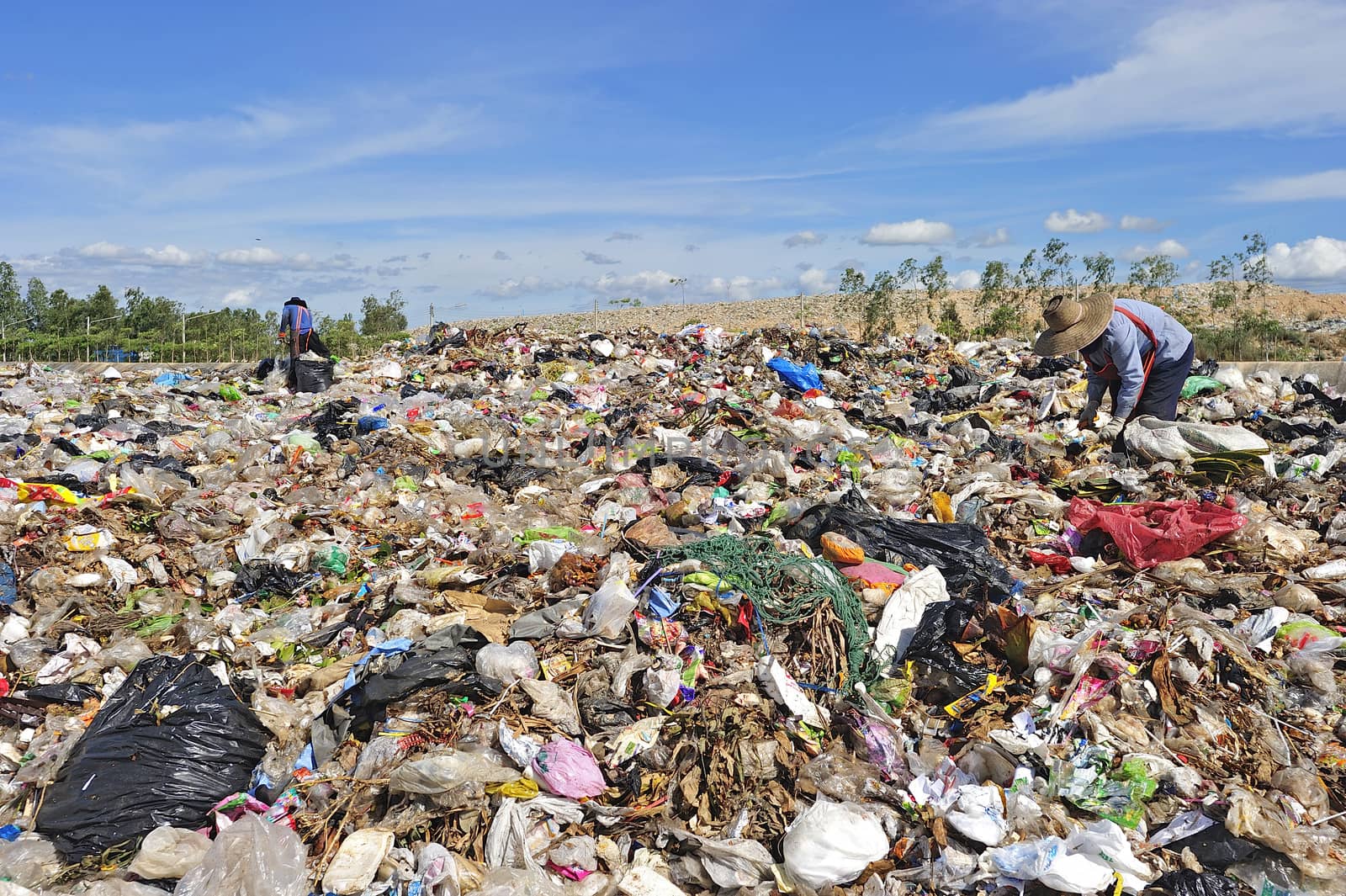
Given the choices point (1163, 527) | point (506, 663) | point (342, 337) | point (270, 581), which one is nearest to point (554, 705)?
point (506, 663)

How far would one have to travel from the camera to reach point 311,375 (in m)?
9.98

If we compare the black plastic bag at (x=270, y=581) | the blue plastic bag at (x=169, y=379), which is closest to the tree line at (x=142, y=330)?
the blue plastic bag at (x=169, y=379)

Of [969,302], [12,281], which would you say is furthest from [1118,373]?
[12,281]

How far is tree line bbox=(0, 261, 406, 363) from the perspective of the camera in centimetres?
2041

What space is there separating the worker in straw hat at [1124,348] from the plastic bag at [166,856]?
4.71 metres

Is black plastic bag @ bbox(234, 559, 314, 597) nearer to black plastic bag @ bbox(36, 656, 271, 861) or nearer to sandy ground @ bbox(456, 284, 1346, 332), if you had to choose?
black plastic bag @ bbox(36, 656, 271, 861)

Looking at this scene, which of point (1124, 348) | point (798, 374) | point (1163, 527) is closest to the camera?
point (1163, 527)

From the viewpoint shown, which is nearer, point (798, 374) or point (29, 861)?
point (29, 861)

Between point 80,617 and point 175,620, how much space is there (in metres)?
0.50

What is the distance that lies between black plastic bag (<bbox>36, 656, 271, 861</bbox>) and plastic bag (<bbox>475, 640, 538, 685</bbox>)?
0.81 metres

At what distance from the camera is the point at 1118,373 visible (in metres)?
5.41

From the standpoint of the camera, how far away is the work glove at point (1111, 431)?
18.8 feet

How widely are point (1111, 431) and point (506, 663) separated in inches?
188

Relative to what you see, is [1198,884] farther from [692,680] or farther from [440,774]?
[440,774]
